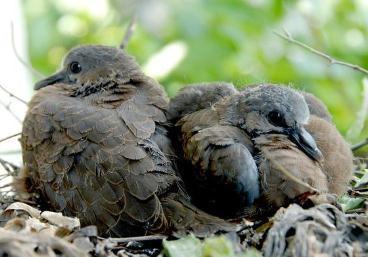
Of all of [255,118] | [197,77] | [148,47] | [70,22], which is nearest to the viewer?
[255,118]

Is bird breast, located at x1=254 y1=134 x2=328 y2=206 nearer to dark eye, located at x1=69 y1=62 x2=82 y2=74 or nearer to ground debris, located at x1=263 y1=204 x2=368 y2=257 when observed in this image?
ground debris, located at x1=263 y1=204 x2=368 y2=257

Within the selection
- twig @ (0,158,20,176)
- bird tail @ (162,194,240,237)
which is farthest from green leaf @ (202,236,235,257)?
twig @ (0,158,20,176)

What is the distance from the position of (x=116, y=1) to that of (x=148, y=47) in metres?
0.96

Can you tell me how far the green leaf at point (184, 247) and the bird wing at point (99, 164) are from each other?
0.36m

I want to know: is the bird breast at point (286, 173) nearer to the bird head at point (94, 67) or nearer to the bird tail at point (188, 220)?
the bird tail at point (188, 220)

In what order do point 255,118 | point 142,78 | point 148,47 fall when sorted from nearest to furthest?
point 255,118 < point 142,78 < point 148,47

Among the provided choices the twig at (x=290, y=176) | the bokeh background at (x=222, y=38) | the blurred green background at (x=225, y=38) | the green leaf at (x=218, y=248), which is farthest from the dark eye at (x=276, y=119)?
the blurred green background at (x=225, y=38)

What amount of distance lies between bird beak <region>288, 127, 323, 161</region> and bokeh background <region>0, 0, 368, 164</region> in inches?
57.6

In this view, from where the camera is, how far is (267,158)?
332 cm

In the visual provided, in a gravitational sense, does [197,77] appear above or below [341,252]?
below

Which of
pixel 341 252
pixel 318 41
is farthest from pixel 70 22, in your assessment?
pixel 341 252

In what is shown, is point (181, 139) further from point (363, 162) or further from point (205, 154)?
point (363, 162)

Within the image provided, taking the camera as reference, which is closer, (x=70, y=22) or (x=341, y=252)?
(x=341, y=252)

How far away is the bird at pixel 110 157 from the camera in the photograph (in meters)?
3.36
